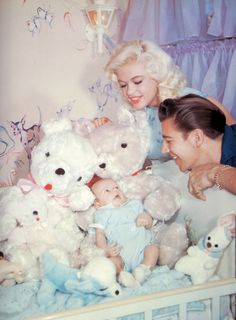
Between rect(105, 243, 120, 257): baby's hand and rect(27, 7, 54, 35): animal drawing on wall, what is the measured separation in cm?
71

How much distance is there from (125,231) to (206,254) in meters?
0.27

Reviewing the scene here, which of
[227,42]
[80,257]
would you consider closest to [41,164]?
[80,257]

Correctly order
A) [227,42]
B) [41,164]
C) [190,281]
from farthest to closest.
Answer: [227,42] < [190,281] < [41,164]

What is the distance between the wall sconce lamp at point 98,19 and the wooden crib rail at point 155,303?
79 centimetres

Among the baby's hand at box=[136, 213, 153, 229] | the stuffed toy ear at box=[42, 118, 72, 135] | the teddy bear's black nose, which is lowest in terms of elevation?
the baby's hand at box=[136, 213, 153, 229]

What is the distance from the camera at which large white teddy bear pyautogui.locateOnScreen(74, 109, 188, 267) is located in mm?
1452

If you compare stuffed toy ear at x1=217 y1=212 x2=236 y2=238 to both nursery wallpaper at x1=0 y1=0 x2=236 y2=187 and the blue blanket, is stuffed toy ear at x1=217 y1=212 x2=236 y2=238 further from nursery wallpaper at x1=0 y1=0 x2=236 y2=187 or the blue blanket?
nursery wallpaper at x1=0 y1=0 x2=236 y2=187

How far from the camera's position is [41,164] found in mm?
1367

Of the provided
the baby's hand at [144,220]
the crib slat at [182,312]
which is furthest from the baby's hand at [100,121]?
the crib slat at [182,312]

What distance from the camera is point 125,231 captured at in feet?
4.73

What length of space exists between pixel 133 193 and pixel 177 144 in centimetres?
23

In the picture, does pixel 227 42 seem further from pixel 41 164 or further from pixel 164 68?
pixel 41 164

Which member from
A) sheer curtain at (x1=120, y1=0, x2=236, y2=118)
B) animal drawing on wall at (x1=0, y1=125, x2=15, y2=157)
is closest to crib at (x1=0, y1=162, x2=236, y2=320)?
sheer curtain at (x1=120, y1=0, x2=236, y2=118)

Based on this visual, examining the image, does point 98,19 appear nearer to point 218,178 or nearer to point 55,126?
point 55,126
